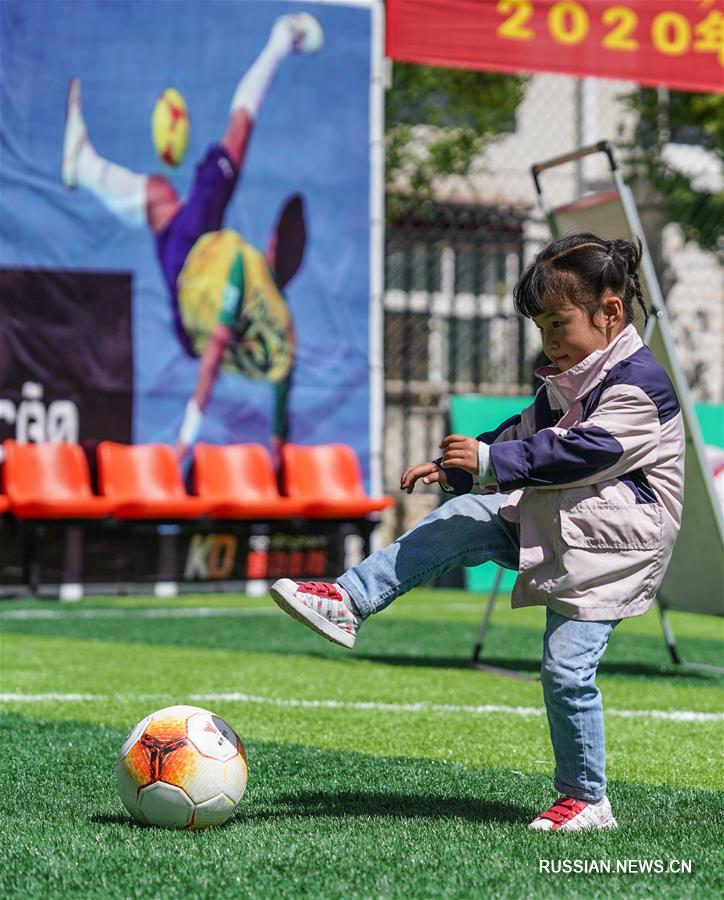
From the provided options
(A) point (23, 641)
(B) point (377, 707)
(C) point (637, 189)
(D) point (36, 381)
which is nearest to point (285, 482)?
(D) point (36, 381)

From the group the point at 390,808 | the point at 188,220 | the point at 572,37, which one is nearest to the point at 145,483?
the point at 188,220

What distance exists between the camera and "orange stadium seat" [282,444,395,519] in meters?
11.4

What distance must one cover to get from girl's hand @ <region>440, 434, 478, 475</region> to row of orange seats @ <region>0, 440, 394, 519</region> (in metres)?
7.63

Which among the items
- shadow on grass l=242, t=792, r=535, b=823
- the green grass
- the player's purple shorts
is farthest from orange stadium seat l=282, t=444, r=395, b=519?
shadow on grass l=242, t=792, r=535, b=823

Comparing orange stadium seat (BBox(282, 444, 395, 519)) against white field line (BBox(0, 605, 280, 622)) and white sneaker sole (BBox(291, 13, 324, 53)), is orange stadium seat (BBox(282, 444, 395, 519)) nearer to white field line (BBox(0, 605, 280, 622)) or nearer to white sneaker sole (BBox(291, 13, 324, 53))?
white field line (BBox(0, 605, 280, 622))

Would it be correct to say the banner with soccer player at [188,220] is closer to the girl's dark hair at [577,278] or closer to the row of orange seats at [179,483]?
the row of orange seats at [179,483]

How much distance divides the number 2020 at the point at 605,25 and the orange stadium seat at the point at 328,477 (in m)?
3.45

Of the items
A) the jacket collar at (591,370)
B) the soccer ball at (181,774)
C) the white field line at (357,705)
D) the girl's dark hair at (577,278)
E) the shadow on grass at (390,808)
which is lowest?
the white field line at (357,705)

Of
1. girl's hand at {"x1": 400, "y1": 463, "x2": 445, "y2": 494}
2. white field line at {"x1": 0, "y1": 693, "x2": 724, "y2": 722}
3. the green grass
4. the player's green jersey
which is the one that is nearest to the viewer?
the green grass

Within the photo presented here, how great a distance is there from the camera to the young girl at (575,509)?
10.2 ft

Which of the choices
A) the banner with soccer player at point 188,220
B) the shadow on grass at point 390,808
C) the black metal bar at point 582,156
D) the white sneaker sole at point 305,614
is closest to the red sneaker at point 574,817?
the shadow on grass at point 390,808

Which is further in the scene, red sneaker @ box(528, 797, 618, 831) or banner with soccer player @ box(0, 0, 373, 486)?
banner with soccer player @ box(0, 0, 373, 486)

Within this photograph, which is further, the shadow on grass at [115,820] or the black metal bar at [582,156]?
the black metal bar at [582,156]

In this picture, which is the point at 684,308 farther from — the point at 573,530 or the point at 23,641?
the point at 573,530
